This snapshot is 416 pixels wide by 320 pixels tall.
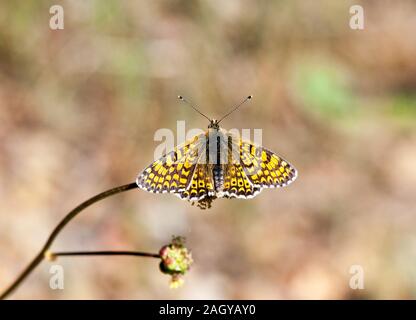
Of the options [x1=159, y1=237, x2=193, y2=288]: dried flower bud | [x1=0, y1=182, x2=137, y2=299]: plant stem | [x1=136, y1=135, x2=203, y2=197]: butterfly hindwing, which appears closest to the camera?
[x1=0, y1=182, x2=137, y2=299]: plant stem

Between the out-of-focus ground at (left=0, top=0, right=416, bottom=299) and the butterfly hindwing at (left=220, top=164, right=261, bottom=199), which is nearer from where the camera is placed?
the butterfly hindwing at (left=220, top=164, right=261, bottom=199)

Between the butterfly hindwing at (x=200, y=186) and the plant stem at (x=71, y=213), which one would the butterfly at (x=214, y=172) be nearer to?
the butterfly hindwing at (x=200, y=186)

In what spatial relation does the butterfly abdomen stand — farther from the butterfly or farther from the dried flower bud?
the dried flower bud

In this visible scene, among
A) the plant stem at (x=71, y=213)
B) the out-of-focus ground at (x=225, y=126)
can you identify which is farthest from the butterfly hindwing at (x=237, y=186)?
the out-of-focus ground at (x=225, y=126)

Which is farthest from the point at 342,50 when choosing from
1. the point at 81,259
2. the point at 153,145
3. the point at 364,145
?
the point at 81,259

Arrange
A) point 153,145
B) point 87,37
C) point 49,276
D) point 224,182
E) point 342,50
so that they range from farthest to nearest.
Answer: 1. point 342,50
2. point 87,37
3. point 153,145
4. point 49,276
5. point 224,182

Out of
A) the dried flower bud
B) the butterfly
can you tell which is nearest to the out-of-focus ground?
the dried flower bud

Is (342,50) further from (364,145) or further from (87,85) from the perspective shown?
(87,85)
